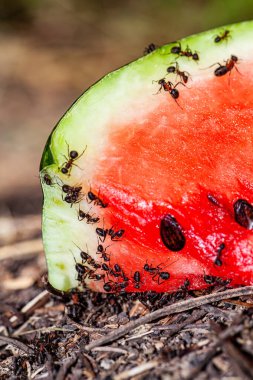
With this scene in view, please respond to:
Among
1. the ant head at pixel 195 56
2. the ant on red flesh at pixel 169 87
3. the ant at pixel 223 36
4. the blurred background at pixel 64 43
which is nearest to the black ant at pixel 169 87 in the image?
the ant on red flesh at pixel 169 87

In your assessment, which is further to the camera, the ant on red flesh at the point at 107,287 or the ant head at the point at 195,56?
the ant on red flesh at the point at 107,287

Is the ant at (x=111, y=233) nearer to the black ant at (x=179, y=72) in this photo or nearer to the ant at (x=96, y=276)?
the ant at (x=96, y=276)

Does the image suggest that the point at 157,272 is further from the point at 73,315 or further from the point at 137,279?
the point at 73,315

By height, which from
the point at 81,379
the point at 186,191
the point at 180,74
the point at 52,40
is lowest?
the point at 81,379

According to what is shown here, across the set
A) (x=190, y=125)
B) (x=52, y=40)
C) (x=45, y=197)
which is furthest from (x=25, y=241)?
(x=52, y=40)

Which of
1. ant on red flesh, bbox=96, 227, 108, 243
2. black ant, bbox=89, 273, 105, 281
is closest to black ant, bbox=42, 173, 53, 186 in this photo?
ant on red flesh, bbox=96, 227, 108, 243

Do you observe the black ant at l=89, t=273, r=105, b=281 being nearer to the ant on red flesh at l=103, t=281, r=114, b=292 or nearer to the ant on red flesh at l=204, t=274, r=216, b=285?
the ant on red flesh at l=103, t=281, r=114, b=292

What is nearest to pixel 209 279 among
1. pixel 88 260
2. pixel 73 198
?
pixel 88 260

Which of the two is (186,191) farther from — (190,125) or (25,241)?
(25,241)
